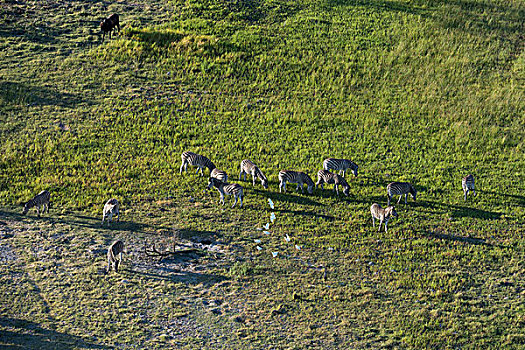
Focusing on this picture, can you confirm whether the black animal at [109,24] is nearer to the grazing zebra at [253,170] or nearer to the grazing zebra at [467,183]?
the grazing zebra at [253,170]

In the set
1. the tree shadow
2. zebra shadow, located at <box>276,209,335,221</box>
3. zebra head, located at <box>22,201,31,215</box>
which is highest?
the tree shadow

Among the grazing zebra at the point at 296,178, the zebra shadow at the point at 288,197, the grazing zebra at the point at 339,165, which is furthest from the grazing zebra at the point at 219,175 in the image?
the grazing zebra at the point at 339,165

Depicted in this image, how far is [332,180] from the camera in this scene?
1303 inches

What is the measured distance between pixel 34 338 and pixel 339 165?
1733 centimetres

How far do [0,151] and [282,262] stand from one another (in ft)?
60.2

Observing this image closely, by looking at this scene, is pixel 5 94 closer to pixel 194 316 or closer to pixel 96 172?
pixel 96 172

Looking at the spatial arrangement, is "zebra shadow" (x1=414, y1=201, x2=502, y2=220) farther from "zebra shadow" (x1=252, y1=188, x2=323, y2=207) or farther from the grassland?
"zebra shadow" (x1=252, y1=188, x2=323, y2=207)

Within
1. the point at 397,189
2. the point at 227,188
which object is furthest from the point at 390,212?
the point at 227,188

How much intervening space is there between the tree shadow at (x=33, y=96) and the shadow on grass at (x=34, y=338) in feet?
66.6

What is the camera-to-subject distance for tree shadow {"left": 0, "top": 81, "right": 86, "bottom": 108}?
41594 mm

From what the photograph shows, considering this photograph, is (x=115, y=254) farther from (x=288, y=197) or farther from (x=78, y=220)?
(x=288, y=197)

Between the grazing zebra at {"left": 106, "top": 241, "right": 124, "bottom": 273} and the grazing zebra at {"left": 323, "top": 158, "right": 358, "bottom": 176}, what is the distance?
1202 cm

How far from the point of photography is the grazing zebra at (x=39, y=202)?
100 ft

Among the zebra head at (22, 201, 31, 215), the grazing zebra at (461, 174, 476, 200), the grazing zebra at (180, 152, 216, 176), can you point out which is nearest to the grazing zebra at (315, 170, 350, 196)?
the grazing zebra at (180, 152, 216, 176)
